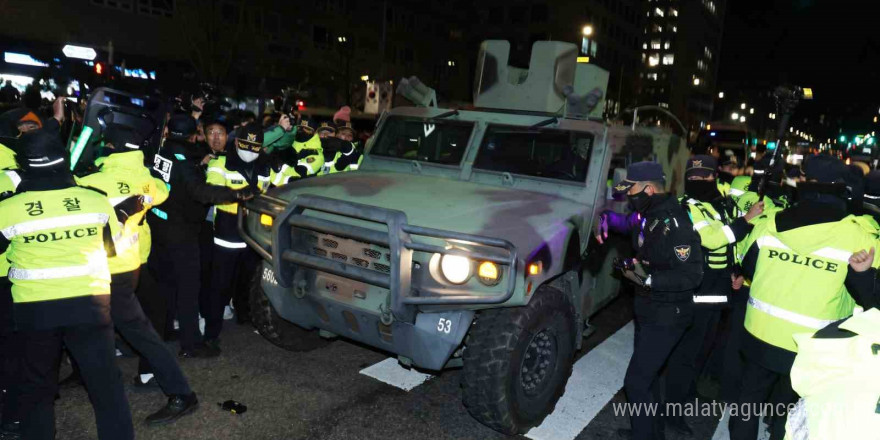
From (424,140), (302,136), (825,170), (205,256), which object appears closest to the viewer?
(825,170)

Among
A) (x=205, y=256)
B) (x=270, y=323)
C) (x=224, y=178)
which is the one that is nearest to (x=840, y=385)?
(x=270, y=323)

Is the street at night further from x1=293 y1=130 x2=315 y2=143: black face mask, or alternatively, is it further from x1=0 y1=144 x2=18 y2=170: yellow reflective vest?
x1=293 y1=130 x2=315 y2=143: black face mask

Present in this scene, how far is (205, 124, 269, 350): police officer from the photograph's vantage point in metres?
4.94

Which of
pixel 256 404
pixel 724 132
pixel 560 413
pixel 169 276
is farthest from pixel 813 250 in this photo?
pixel 724 132

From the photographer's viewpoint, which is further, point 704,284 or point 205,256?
point 205,256

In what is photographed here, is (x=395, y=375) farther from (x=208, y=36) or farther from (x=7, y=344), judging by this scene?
(x=208, y=36)

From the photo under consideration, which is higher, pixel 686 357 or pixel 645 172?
pixel 645 172

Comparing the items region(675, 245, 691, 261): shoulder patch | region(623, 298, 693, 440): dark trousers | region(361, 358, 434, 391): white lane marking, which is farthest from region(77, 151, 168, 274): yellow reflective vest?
region(675, 245, 691, 261): shoulder patch

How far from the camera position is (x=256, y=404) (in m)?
4.08

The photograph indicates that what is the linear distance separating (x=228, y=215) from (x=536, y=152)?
273cm

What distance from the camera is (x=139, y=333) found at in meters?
3.65

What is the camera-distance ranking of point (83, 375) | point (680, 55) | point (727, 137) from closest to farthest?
point (83, 375), point (727, 137), point (680, 55)

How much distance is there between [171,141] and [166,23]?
88.7ft

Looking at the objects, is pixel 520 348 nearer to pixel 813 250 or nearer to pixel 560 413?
pixel 560 413
